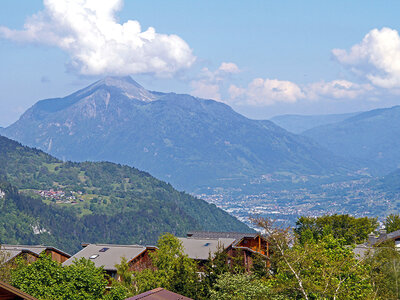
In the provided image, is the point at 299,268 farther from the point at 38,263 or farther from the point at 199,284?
the point at 38,263

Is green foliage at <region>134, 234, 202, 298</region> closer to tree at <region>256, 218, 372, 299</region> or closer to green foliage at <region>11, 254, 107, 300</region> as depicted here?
green foliage at <region>11, 254, 107, 300</region>

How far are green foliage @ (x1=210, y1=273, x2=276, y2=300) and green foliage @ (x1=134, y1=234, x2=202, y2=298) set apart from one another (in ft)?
9.07

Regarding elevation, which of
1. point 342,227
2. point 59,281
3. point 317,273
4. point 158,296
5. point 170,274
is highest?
point 342,227

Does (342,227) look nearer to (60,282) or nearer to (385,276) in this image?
(385,276)

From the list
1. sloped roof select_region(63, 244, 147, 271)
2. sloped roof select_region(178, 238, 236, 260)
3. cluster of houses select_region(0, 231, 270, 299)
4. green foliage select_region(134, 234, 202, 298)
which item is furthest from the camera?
sloped roof select_region(178, 238, 236, 260)

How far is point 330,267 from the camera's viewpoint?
45156mm

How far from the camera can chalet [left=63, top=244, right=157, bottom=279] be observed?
3408 inches

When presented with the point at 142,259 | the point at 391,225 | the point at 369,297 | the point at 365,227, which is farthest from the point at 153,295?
the point at 391,225

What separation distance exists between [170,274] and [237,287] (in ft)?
50.5

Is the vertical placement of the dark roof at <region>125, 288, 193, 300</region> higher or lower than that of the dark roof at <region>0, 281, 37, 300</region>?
lower

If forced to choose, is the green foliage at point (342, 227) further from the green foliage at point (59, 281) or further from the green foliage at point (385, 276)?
the green foliage at point (59, 281)

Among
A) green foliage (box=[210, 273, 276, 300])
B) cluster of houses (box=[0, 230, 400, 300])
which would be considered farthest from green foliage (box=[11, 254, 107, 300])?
cluster of houses (box=[0, 230, 400, 300])

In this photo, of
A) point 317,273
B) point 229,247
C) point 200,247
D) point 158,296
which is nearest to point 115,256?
point 200,247

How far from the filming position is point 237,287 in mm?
57031
